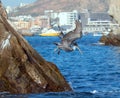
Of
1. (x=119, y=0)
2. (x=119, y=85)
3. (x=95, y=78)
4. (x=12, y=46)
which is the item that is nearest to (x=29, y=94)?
(x=12, y=46)

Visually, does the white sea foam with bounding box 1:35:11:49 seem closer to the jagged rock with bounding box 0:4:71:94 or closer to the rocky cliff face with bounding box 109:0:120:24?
the jagged rock with bounding box 0:4:71:94

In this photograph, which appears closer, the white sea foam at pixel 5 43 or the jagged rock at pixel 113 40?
the white sea foam at pixel 5 43

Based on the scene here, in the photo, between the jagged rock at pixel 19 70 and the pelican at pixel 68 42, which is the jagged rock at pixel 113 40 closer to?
the jagged rock at pixel 19 70

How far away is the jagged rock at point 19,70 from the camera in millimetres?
26109

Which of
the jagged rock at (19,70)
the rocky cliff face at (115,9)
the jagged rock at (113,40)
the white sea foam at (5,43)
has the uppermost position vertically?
the white sea foam at (5,43)

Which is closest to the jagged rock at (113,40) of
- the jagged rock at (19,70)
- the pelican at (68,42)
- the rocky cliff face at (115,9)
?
the rocky cliff face at (115,9)

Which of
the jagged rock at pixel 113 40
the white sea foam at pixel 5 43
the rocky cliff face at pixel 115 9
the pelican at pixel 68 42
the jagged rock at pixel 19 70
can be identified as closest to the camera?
the pelican at pixel 68 42

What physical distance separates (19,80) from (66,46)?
11.1ft

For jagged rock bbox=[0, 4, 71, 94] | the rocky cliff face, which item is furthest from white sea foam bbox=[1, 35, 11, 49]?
the rocky cliff face

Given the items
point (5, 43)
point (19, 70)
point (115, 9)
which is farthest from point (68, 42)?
point (115, 9)

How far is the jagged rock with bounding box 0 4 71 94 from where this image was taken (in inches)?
1028

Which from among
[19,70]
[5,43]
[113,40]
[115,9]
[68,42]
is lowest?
[113,40]

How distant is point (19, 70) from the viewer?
85.8ft

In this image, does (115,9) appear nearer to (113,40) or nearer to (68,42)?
(113,40)
